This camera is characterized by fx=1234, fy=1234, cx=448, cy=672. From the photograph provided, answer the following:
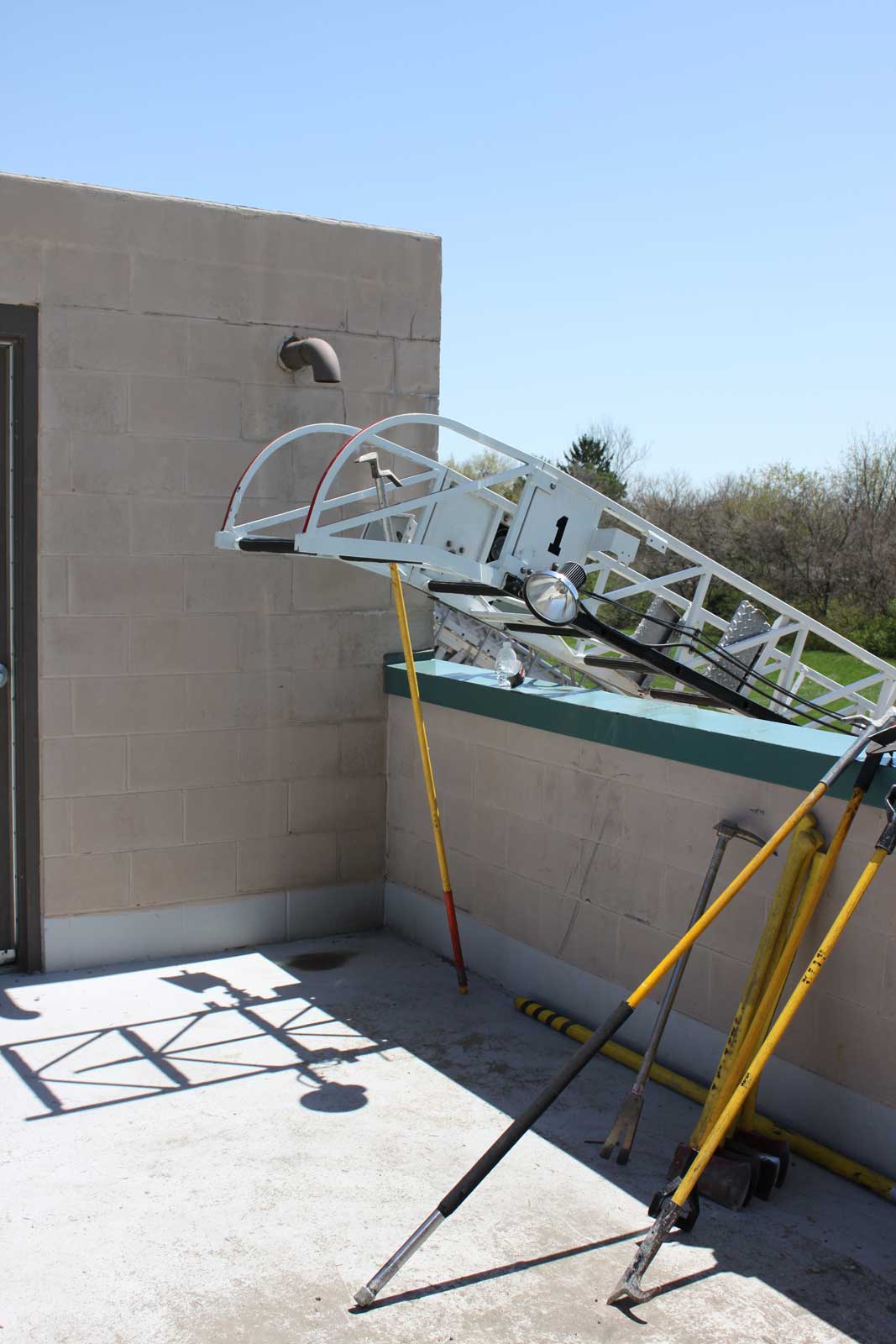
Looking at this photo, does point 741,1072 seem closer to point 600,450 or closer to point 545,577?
point 545,577

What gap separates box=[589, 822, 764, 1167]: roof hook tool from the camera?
3.99 m

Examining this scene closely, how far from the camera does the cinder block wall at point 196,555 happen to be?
5.57 m

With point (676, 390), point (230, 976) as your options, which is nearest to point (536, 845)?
point (230, 976)

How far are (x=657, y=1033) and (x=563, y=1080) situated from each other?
92cm

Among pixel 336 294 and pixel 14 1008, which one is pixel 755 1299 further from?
pixel 336 294

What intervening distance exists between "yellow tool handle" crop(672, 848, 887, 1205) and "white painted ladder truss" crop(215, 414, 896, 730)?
128 cm

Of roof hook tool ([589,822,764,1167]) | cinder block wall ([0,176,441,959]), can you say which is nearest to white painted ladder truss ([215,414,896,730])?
cinder block wall ([0,176,441,959])

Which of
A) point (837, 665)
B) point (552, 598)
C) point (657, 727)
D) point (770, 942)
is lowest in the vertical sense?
point (837, 665)

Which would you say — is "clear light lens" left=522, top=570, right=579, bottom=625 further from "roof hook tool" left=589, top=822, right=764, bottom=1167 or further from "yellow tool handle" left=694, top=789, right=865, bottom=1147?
"yellow tool handle" left=694, top=789, right=865, bottom=1147

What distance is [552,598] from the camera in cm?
407

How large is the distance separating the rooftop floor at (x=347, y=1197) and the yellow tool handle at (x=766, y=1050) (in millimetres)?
278

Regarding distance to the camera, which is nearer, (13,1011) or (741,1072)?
(741,1072)

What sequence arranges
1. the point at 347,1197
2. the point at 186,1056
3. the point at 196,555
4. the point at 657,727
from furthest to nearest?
the point at 196,555 < the point at 186,1056 < the point at 657,727 < the point at 347,1197

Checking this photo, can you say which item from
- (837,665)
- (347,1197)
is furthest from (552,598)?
(837,665)
